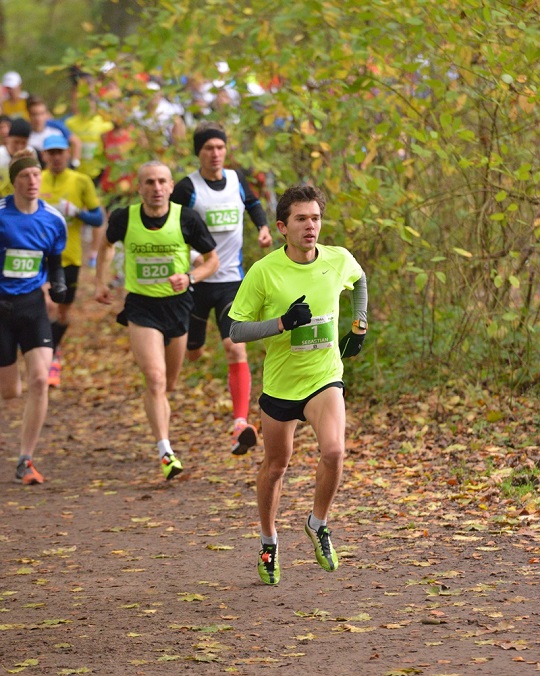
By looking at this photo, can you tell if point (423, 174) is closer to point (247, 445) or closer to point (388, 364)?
point (388, 364)

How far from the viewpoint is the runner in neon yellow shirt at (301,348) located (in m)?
6.27

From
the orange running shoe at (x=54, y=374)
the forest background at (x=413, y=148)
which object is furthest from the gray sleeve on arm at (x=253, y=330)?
the orange running shoe at (x=54, y=374)

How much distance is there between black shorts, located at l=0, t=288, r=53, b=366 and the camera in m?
9.32

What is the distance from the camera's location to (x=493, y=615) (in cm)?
556

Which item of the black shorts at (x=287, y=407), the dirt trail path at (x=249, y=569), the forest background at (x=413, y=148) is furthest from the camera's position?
the forest background at (x=413, y=148)

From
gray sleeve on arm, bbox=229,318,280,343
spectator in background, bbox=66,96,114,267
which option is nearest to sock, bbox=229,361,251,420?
gray sleeve on arm, bbox=229,318,280,343

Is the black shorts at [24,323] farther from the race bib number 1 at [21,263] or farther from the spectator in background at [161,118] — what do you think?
the spectator in background at [161,118]

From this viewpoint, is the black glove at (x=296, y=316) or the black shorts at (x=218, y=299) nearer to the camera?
the black glove at (x=296, y=316)

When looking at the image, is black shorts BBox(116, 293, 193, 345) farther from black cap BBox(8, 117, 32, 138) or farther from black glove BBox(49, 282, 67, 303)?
black cap BBox(8, 117, 32, 138)

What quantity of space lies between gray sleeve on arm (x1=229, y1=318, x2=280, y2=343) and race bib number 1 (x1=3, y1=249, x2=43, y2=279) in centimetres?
353

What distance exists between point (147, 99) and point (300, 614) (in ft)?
25.5

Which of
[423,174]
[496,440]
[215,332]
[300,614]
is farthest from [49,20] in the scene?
[300,614]

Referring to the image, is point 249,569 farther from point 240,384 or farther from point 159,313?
point 240,384

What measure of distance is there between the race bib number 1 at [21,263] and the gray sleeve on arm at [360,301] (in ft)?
11.5
